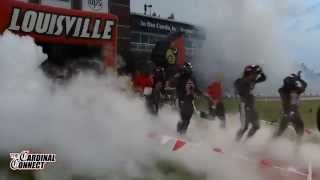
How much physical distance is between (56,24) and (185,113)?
5.34m

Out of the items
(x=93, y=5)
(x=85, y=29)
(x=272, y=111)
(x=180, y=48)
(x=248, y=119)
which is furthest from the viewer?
(x=93, y=5)

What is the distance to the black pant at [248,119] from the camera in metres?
12.3

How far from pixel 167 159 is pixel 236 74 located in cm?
929

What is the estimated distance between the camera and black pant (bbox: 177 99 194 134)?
39.8 feet

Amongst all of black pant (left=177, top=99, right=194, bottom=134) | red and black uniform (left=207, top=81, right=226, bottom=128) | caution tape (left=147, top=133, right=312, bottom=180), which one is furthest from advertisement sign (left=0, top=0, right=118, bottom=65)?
caution tape (left=147, top=133, right=312, bottom=180)

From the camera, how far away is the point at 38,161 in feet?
27.9

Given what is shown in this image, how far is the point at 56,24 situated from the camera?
15.7 metres

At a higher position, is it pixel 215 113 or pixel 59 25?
pixel 59 25

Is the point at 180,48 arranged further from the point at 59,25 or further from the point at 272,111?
the point at 59,25

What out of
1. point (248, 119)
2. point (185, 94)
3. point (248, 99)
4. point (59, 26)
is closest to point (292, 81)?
point (248, 99)

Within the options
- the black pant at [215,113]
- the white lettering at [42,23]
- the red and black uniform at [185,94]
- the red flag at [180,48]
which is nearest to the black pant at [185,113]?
the red and black uniform at [185,94]

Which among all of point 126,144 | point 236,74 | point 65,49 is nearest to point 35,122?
point 126,144

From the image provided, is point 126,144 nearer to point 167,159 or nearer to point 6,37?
point 167,159

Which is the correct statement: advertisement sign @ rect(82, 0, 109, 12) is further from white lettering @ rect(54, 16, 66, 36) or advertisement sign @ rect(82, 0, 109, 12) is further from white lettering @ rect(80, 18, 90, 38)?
white lettering @ rect(54, 16, 66, 36)
